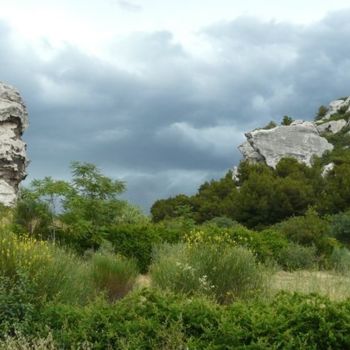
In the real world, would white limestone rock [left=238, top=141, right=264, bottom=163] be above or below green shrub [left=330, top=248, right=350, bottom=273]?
above

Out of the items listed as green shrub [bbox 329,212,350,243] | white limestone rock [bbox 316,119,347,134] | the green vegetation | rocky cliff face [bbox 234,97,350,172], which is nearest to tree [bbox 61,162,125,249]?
the green vegetation

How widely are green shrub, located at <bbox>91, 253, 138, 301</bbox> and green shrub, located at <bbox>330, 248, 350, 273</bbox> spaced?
5.67 meters

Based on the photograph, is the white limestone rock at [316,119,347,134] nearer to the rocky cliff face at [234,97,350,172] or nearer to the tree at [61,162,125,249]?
the rocky cliff face at [234,97,350,172]

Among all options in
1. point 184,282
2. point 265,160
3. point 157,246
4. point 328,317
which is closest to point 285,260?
point 157,246

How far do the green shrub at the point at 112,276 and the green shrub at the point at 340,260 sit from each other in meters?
5.67

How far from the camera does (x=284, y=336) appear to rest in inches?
255

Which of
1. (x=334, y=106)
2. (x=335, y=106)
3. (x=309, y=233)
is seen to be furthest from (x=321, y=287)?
(x=334, y=106)

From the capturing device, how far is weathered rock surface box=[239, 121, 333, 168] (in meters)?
59.9

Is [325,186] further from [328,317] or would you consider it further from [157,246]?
[328,317]

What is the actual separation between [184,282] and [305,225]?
1217 centimetres

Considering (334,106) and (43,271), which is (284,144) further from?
(43,271)

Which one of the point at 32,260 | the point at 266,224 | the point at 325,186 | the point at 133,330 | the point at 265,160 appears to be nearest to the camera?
the point at 133,330

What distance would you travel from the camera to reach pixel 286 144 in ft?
200

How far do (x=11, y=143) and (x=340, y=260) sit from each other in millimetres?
13766
